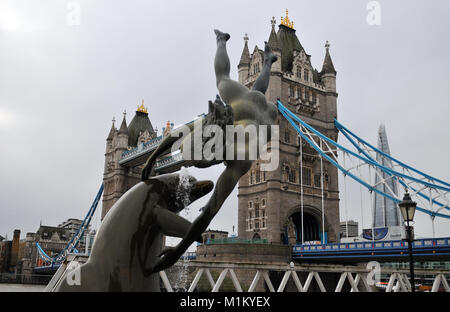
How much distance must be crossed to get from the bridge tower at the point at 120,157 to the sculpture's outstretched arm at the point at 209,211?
48.2 meters

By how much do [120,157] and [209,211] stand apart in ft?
164

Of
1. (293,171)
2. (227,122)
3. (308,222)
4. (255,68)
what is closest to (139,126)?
(255,68)

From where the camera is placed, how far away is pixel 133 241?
3561 millimetres

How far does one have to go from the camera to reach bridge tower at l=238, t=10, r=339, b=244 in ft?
111

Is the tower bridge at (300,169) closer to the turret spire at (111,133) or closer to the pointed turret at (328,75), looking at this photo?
the pointed turret at (328,75)

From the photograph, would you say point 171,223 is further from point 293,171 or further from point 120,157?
point 120,157

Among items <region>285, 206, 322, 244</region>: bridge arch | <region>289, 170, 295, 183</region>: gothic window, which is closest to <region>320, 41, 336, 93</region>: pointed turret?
<region>289, 170, 295, 183</region>: gothic window

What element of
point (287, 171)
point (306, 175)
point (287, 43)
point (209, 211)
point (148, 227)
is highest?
point (287, 43)

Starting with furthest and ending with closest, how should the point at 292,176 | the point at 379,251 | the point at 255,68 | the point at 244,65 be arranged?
the point at 244,65 < the point at 255,68 < the point at 292,176 < the point at 379,251

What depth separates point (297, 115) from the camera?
3750 cm

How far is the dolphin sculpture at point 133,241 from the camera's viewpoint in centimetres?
345

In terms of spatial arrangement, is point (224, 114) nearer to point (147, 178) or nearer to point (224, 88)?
point (224, 88)
